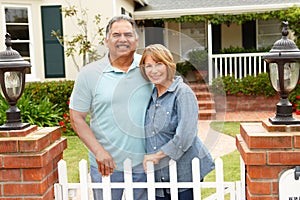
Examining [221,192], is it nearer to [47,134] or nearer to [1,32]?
[47,134]

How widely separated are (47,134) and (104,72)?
1.73ft

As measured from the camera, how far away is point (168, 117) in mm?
2383

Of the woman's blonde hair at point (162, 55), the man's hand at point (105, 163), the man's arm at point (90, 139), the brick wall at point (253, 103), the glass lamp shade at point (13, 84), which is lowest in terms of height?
the brick wall at point (253, 103)

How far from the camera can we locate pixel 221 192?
8.34 ft

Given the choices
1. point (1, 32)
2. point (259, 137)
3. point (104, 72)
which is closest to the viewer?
point (259, 137)

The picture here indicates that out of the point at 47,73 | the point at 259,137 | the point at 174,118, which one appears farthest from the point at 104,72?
the point at 47,73

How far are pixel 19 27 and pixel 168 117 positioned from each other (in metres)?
9.20

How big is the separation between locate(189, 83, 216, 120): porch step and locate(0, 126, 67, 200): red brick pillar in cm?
95

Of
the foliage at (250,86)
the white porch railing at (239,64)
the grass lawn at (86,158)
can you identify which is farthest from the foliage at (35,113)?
the foliage at (250,86)

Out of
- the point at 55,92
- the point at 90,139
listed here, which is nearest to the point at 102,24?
the point at 55,92

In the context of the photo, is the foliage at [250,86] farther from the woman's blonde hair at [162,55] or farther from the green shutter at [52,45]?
the woman's blonde hair at [162,55]

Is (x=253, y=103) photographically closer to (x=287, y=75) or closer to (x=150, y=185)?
(x=287, y=75)

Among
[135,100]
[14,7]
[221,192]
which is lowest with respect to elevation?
[221,192]

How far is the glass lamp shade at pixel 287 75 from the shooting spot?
238 cm
